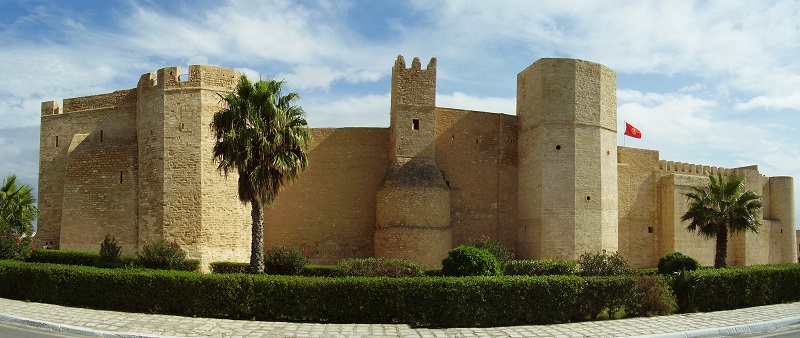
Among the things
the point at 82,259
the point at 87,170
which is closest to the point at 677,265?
the point at 82,259

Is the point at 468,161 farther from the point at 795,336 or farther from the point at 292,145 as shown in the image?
the point at 795,336

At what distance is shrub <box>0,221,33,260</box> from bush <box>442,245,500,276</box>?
1167 centimetres

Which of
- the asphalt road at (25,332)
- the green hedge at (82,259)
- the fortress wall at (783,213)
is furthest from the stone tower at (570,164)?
the asphalt road at (25,332)

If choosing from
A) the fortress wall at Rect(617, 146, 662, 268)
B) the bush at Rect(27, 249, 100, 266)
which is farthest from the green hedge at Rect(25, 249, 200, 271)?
the fortress wall at Rect(617, 146, 662, 268)

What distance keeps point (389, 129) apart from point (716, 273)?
13.2 m

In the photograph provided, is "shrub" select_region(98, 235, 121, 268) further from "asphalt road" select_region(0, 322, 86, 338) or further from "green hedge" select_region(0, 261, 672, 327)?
"asphalt road" select_region(0, 322, 86, 338)

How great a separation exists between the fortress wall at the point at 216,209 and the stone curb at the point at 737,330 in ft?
45.0

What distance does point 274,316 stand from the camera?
40.1 feet

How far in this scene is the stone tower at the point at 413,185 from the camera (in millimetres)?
21922

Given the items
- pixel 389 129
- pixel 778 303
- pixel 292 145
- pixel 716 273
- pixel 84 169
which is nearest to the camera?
pixel 716 273

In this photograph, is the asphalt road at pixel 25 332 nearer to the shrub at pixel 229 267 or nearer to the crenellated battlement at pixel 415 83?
the shrub at pixel 229 267

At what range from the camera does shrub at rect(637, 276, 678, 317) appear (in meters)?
13.0

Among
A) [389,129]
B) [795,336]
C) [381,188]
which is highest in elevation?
[389,129]

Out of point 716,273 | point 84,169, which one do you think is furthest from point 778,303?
point 84,169
